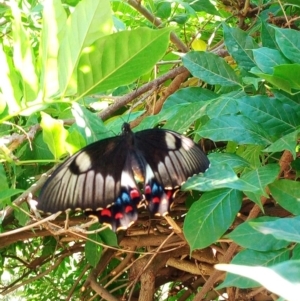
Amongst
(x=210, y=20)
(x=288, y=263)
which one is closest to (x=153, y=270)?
(x=210, y=20)

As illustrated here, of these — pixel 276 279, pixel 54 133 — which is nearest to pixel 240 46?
pixel 54 133

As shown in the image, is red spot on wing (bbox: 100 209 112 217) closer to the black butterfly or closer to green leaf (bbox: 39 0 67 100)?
the black butterfly

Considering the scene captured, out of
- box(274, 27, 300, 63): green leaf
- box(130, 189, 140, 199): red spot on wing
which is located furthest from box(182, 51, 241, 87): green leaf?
box(130, 189, 140, 199): red spot on wing

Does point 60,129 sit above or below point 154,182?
above

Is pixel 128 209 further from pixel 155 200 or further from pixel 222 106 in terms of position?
Result: pixel 222 106

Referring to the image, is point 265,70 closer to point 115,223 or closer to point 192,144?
point 192,144
